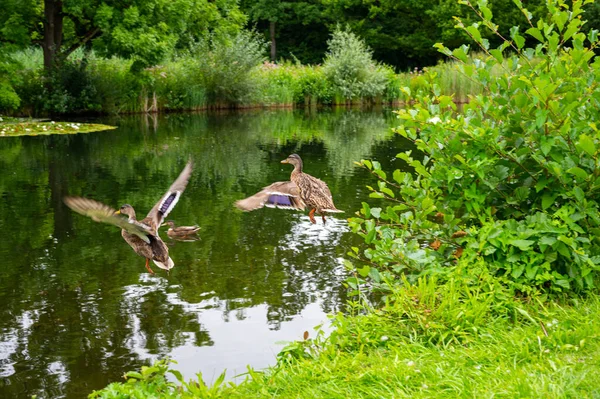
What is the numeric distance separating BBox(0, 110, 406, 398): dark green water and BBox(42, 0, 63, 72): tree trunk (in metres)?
11.2

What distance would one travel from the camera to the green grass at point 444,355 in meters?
3.62

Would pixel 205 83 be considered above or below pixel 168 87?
above

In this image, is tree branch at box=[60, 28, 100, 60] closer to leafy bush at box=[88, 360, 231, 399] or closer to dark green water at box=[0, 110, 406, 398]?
dark green water at box=[0, 110, 406, 398]

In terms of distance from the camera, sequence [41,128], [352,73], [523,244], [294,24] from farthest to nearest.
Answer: [294,24] → [352,73] → [41,128] → [523,244]

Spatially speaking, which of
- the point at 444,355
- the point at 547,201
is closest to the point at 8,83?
the point at 547,201

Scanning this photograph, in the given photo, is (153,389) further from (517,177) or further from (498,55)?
(498,55)

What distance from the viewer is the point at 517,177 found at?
17.1 feet

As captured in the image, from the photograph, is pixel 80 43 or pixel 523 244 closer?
pixel 523 244

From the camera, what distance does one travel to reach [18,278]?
23.0ft

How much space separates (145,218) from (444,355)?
2445mm

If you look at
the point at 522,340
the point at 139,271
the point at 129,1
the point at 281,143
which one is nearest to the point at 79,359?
the point at 139,271

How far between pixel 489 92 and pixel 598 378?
243cm

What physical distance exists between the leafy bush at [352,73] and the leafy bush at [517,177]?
2739cm

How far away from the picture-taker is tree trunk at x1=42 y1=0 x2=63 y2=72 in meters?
24.8
